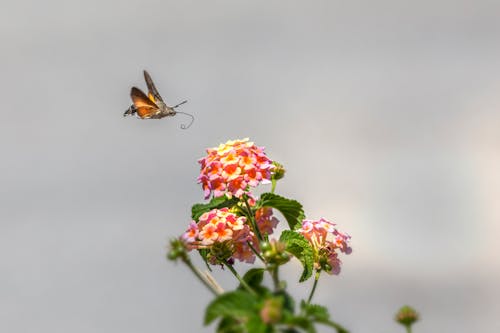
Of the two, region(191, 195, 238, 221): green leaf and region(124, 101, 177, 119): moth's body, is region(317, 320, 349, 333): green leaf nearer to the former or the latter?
region(191, 195, 238, 221): green leaf

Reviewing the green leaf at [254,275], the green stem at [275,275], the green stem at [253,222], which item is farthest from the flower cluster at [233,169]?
the green stem at [275,275]

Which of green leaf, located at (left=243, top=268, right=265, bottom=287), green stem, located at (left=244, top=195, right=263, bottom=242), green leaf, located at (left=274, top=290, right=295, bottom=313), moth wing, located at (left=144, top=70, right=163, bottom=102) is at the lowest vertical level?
green leaf, located at (left=274, top=290, right=295, bottom=313)

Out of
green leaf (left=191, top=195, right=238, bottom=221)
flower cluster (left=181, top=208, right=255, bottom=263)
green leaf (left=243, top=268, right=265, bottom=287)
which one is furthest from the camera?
green leaf (left=191, top=195, right=238, bottom=221)

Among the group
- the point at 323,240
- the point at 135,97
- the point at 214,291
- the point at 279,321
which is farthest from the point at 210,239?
the point at 135,97

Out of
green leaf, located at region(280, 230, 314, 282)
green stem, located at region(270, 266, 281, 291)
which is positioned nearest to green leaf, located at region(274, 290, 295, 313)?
green stem, located at region(270, 266, 281, 291)

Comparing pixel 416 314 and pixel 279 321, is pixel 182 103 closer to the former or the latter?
pixel 416 314

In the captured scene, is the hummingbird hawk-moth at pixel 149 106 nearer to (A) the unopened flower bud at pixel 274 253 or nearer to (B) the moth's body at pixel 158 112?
(B) the moth's body at pixel 158 112

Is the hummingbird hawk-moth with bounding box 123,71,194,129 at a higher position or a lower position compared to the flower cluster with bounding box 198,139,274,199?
higher
